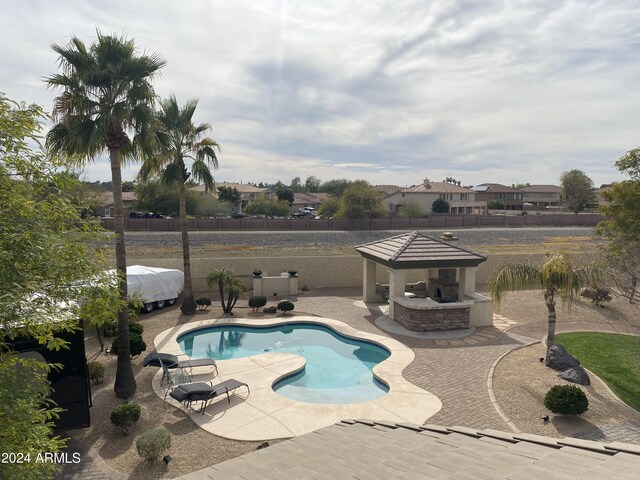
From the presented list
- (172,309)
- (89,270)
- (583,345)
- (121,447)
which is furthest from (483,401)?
(172,309)

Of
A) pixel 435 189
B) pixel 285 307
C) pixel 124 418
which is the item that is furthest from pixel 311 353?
pixel 435 189

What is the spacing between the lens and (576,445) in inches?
223

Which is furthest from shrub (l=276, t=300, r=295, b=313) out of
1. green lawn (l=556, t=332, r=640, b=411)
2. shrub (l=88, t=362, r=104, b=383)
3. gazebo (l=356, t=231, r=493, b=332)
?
green lawn (l=556, t=332, r=640, b=411)

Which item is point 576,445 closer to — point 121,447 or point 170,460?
point 170,460

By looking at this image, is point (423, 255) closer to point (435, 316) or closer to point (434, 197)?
point (435, 316)

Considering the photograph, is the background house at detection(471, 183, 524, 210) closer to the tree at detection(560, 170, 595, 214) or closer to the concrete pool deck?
the tree at detection(560, 170, 595, 214)

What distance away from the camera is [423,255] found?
19.3m

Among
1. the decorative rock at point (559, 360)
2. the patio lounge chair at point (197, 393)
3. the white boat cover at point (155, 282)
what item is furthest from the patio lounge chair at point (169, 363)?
the decorative rock at point (559, 360)

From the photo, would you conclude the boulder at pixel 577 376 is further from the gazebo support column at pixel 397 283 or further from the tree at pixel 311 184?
the tree at pixel 311 184

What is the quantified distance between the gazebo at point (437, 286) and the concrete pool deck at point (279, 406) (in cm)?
311

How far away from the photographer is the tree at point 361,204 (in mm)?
53000

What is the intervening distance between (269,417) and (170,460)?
2.79m

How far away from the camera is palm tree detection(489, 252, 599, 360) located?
13.1 metres

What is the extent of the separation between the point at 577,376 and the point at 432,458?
904 centimetres
